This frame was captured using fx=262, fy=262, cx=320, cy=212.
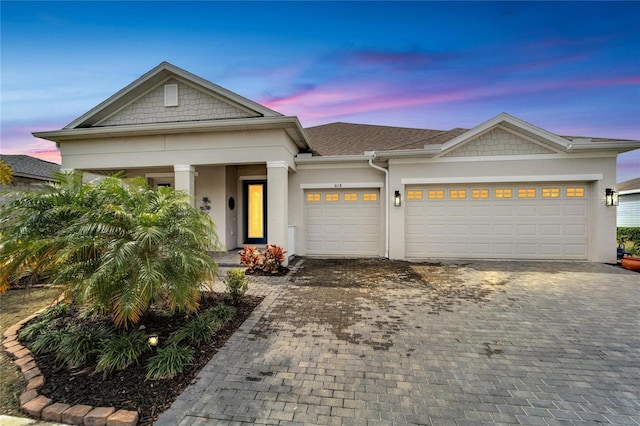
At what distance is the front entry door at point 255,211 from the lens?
10383 millimetres

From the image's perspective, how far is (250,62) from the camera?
9938 millimetres

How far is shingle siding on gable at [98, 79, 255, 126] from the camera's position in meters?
7.98

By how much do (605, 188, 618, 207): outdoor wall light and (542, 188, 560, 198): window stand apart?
113 centimetres

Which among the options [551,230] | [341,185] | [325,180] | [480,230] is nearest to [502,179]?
[480,230]

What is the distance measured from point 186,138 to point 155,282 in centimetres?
636

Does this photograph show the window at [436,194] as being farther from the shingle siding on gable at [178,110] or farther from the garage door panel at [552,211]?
the shingle siding on gable at [178,110]

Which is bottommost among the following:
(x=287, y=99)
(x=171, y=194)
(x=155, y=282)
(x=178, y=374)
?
(x=178, y=374)

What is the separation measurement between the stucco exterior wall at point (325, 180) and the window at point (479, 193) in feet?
8.98

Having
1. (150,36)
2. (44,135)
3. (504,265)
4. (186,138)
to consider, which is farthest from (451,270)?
(44,135)

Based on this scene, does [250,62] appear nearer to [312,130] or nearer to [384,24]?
[312,130]

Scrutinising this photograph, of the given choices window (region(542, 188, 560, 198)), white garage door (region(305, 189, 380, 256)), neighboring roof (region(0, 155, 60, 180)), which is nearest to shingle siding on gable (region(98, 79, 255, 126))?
white garage door (region(305, 189, 380, 256))

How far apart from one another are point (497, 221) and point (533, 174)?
67.3 inches

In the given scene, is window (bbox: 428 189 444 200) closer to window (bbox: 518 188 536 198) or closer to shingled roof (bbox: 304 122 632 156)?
shingled roof (bbox: 304 122 632 156)

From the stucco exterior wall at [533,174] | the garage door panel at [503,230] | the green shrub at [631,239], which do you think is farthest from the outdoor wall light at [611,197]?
the green shrub at [631,239]
